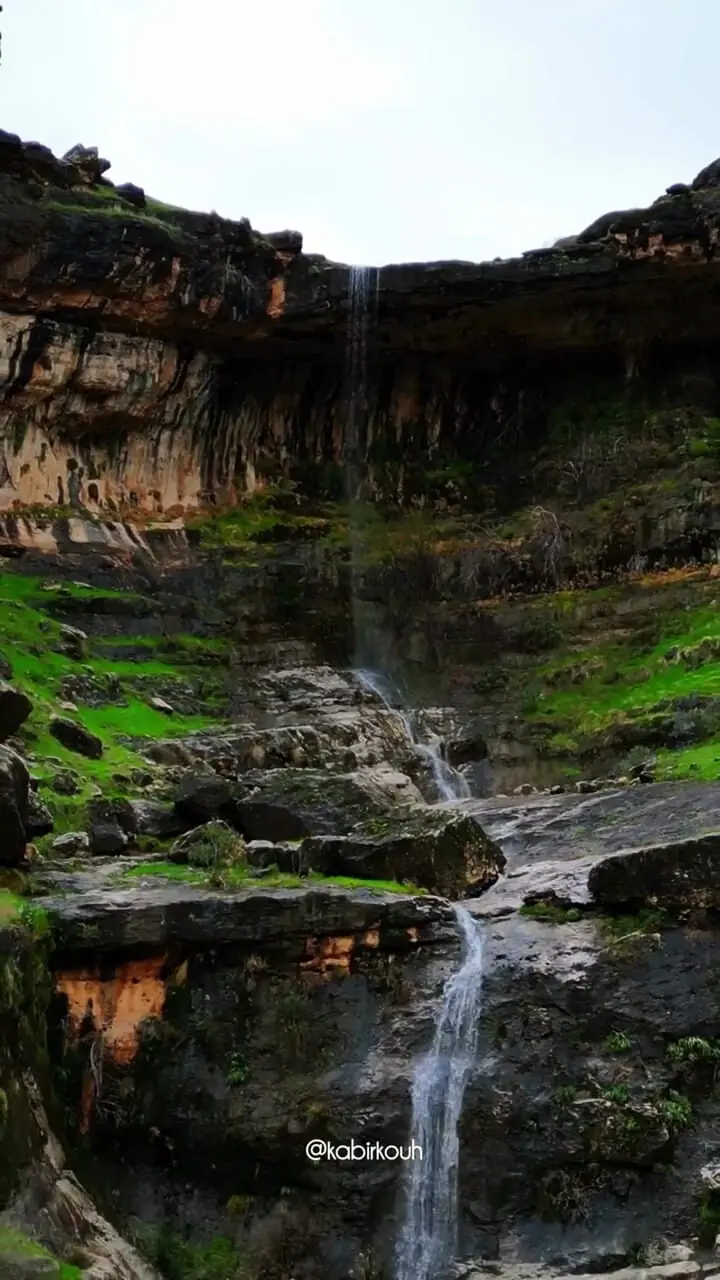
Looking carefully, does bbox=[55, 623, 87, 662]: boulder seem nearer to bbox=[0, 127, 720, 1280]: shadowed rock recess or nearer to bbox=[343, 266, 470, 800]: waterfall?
bbox=[0, 127, 720, 1280]: shadowed rock recess

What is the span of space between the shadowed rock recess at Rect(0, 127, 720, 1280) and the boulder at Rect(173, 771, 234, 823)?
0.05 m

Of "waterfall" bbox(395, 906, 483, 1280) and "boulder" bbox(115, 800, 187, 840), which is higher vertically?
"boulder" bbox(115, 800, 187, 840)

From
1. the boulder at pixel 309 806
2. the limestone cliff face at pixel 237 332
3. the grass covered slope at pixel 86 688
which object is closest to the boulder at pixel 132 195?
the limestone cliff face at pixel 237 332

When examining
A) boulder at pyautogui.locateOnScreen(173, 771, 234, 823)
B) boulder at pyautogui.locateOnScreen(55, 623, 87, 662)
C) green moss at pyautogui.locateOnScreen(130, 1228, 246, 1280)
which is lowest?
green moss at pyautogui.locateOnScreen(130, 1228, 246, 1280)

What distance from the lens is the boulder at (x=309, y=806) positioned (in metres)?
17.9

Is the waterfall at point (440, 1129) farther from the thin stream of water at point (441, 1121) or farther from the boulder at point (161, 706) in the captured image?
the boulder at point (161, 706)

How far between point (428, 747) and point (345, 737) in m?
2.10

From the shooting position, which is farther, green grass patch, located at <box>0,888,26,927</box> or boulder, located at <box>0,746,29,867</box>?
boulder, located at <box>0,746,29,867</box>

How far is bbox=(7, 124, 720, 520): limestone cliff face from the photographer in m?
30.1

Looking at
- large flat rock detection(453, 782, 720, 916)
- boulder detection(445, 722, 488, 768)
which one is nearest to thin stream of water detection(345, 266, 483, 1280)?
large flat rock detection(453, 782, 720, 916)

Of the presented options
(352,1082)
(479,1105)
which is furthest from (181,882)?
(479,1105)

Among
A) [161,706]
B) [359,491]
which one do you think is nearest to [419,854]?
[161,706]

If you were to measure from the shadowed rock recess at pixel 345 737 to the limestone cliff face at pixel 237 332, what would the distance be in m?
0.12

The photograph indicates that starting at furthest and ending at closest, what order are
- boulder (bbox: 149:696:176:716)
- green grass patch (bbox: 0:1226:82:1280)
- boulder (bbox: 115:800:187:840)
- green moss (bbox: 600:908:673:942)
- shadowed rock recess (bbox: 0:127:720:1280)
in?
1. boulder (bbox: 149:696:176:716)
2. boulder (bbox: 115:800:187:840)
3. green moss (bbox: 600:908:673:942)
4. shadowed rock recess (bbox: 0:127:720:1280)
5. green grass patch (bbox: 0:1226:82:1280)
